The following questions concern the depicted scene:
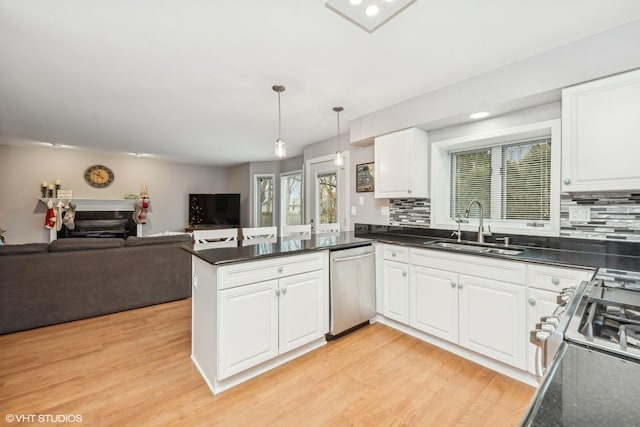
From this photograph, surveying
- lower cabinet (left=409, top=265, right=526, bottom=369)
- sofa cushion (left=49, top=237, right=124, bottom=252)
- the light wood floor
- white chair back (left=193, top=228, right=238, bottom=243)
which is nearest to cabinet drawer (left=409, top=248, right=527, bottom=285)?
lower cabinet (left=409, top=265, right=526, bottom=369)

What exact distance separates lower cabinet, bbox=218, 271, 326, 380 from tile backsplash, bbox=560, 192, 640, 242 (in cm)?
198

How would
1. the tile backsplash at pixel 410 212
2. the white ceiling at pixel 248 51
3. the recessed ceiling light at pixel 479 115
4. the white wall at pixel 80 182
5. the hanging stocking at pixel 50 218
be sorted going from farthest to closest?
the hanging stocking at pixel 50 218, the white wall at pixel 80 182, the tile backsplash at pixel 410 212, the recessed ceiling light at pixel 479 115, the white ceiling at pixel 248 51

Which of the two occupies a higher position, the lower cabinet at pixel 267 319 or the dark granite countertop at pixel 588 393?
the dark granite countertop at pixel 588 393

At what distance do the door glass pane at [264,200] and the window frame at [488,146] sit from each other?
4.25 m

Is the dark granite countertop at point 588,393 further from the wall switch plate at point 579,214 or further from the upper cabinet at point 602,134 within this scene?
the wall switch plate at point 579,214

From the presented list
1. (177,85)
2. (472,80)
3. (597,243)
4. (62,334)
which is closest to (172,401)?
(62,334)

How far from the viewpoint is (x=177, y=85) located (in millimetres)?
2541

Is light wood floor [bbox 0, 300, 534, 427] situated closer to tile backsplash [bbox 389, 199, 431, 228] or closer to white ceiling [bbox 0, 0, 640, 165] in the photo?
tile backsplash [bbox 389, 199, 431, 228]

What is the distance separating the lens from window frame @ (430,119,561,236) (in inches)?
84.4

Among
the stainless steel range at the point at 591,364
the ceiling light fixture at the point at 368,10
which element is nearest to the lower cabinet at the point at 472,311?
the stainless steel range at the point at 591,364

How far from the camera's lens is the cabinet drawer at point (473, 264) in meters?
1.90

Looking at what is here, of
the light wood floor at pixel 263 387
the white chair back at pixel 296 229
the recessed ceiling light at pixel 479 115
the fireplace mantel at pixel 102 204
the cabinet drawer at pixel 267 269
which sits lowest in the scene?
the light wood floor at pixel 263 387

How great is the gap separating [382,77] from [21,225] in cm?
681

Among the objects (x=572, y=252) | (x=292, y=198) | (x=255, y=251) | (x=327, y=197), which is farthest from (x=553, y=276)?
(x=292, y=198)
